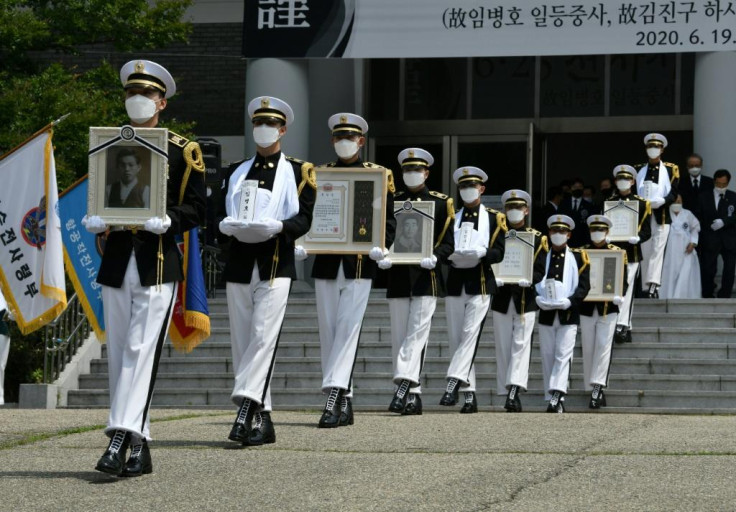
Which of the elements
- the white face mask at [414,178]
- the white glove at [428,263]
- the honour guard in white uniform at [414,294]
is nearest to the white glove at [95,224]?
the honour guard in white uniform at [414,294]

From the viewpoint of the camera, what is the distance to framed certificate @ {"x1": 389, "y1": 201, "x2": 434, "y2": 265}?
12938 millimetres

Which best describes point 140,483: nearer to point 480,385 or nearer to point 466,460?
point 466,460

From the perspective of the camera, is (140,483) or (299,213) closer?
(140,483)

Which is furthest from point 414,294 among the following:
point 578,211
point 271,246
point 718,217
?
point 578,211

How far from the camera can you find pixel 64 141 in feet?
64.3

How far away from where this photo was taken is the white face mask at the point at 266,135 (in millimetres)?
9344

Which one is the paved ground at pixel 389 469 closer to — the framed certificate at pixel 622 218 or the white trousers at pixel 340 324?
the white trousers at pixel 340 324

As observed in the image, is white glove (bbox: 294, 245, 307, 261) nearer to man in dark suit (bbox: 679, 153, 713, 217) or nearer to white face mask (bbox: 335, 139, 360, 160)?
white face mask (bbox: 335, 139, 360, 160)

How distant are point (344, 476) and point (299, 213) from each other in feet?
7.48

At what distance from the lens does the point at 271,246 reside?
9.24 meters

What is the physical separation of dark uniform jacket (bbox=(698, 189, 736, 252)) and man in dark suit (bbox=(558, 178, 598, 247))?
259cm

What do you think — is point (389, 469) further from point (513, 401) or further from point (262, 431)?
point (513, 401)

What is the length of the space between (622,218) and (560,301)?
8.66 feet

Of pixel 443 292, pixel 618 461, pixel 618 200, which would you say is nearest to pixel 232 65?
pixel 618 200
